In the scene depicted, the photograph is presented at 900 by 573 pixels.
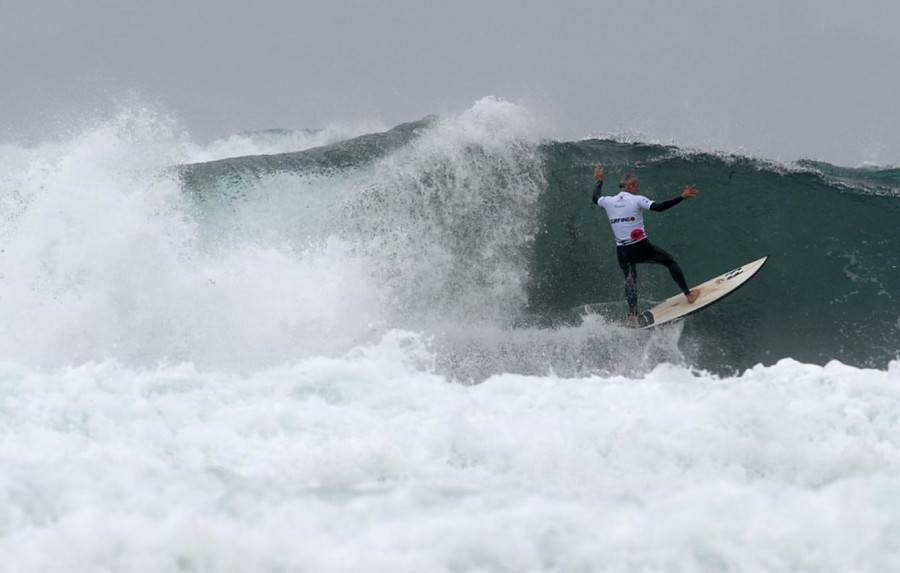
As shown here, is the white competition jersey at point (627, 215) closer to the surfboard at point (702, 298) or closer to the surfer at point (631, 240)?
the surfer at point (631, 240)

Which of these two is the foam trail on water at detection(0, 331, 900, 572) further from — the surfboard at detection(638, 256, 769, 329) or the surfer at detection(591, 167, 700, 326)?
the surfer at detection(591, 167, 700, 326)

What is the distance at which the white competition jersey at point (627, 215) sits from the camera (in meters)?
8.45

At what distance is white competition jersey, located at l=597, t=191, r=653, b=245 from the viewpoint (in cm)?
845

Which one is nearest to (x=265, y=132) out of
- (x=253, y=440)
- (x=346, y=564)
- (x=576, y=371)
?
(x=576, y=371)

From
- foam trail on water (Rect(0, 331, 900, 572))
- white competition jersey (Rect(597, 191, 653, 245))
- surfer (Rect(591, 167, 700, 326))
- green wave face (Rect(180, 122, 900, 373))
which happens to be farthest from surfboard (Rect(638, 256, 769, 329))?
foam trail on water (Rect(0, 331, 900, 572))

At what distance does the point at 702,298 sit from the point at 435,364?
308cm

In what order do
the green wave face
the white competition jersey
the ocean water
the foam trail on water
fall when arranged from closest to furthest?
the foam trail on water → the ocean water → the white competition jersey → the green wave face

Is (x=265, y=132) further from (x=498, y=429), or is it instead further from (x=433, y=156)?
(x=498, y=429)

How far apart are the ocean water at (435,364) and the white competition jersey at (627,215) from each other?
3.27 ft

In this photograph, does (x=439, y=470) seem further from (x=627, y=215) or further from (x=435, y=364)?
(x=627, y=215)

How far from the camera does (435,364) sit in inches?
299

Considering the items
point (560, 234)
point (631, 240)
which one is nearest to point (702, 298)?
point (631, 240)

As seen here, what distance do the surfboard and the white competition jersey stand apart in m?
0.82

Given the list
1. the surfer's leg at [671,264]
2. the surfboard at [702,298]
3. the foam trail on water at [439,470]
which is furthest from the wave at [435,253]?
the foam trail on water at [439,470]
